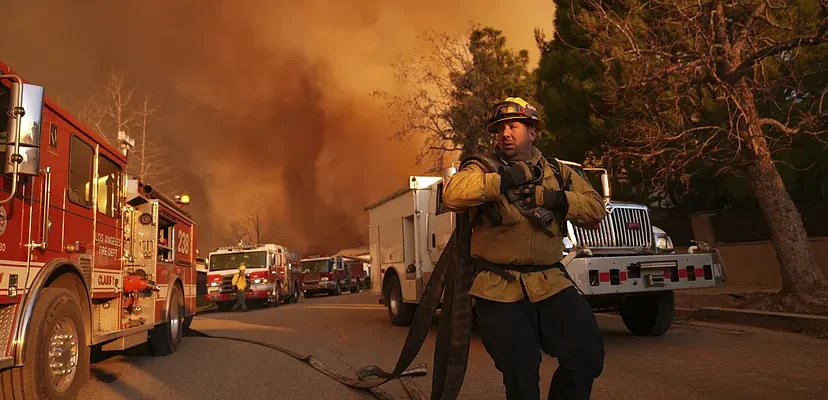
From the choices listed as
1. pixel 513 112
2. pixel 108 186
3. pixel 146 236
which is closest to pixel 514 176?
pixel 513 112

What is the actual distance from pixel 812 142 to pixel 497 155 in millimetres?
14711

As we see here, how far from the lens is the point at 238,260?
71.5 feet

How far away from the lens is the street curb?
8023 millimetres

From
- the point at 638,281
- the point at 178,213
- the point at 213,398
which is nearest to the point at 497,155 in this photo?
the point at 213,398

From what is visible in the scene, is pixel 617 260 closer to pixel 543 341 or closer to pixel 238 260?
pixel 543 341

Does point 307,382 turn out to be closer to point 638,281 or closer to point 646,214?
point 638,281

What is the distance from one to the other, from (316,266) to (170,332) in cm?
2636

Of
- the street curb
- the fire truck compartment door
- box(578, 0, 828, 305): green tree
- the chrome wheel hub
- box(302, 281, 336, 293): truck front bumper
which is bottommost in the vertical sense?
the street curb

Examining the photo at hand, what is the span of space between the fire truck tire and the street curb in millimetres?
8082

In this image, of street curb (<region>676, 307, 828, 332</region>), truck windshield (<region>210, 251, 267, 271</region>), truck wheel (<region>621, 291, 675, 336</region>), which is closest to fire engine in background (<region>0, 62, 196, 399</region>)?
truck wheel (<region>621, 291, 675, 336</region>)

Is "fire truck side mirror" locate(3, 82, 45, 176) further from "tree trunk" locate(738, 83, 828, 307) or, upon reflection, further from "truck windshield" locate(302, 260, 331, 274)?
"truck windshield" locate(302, 260, 331, 274)

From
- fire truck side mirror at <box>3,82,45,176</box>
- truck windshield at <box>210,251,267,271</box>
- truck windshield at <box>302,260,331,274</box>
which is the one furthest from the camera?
truck windshield at <box>302,260,331,274</box>

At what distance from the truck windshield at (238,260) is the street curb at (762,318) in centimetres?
1464

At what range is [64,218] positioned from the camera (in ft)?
16.4
